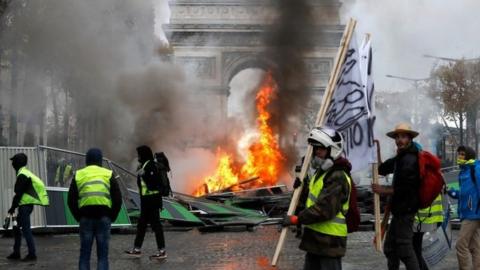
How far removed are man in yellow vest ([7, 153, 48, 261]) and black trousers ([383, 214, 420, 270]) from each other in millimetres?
4865

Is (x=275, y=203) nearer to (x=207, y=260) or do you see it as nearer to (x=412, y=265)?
(x=207, y=260)

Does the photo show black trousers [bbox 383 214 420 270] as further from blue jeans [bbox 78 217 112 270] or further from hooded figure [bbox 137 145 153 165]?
hooded figure [bbox 137 145 153 165]

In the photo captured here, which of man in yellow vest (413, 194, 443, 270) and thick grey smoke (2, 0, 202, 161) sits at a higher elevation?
thick grey smoke (2, 0, 202, 161)

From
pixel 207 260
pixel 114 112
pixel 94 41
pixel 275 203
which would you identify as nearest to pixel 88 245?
pixel 207 260

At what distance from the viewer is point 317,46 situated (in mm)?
31453

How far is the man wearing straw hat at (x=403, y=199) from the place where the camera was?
592cm

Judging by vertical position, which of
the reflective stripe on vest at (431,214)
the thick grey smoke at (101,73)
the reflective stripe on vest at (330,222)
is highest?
the thick grey smoke at (101,73)

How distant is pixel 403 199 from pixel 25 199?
5.18 meters

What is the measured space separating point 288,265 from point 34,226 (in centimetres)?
502

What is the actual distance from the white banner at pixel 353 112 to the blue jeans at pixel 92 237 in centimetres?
235

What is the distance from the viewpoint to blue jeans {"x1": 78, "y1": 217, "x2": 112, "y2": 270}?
6.68 metres

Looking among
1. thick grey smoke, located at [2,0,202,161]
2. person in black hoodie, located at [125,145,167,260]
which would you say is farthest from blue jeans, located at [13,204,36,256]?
thick grey smoke, located at [2,0,202,161]

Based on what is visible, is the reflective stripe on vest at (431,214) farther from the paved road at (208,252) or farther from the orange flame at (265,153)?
the orange flame at (265,153)

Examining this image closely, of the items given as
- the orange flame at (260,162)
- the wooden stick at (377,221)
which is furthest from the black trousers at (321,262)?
the orange flame at (260,162)
